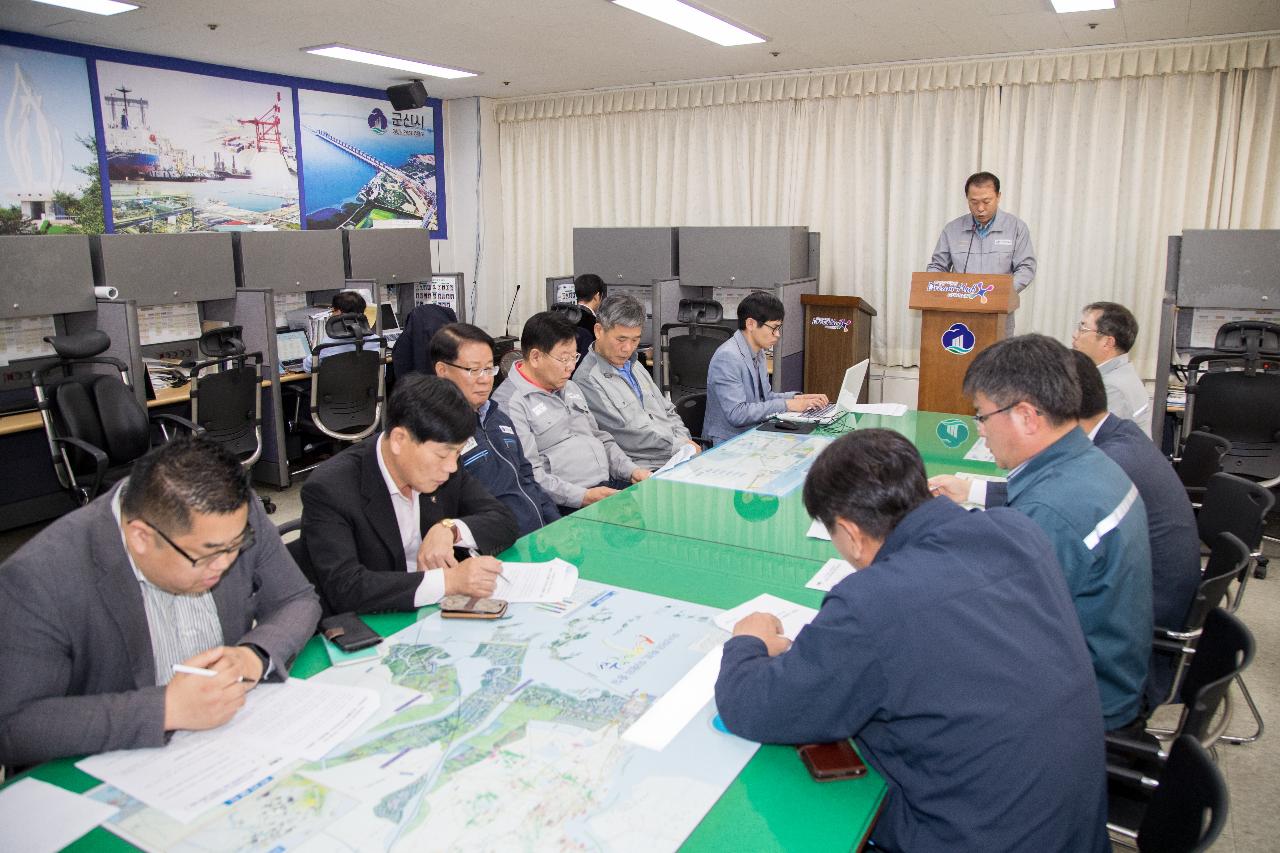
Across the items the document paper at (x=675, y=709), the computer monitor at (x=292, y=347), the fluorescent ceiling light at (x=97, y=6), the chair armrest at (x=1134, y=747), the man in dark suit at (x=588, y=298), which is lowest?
the chair armrest at (x=1134, y=747)

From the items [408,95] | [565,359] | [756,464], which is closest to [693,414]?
[756,464]

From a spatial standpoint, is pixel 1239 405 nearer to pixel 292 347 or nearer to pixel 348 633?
pixel 348 633

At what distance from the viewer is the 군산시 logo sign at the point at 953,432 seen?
375 cm

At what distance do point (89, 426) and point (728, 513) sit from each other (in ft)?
11.0

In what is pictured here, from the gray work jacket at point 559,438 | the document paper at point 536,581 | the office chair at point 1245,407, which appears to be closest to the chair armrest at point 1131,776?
the document paper at point 536,581

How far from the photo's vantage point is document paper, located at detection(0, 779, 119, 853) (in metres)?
1.27

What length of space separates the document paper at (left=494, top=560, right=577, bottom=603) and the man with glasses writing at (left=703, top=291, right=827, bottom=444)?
6.58 feet

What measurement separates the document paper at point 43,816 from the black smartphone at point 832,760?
3.60 ft

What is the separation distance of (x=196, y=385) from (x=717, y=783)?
4458 millimetres

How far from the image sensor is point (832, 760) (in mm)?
1461

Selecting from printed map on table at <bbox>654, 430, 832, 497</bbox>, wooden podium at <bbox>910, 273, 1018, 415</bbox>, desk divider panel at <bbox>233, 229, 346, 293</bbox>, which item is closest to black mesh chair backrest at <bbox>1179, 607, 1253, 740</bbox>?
printed map on table at <bbox>654, 430, 832, 497</bbox>

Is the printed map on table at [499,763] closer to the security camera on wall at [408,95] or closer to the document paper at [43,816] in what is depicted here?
the document paper at [43,816]

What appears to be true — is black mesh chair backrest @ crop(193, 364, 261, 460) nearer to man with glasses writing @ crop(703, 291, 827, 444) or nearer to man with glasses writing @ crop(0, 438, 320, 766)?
man with glasses writing @ crop(703, 291, 827, 444)

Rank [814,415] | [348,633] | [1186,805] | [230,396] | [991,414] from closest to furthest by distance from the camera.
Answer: [1186,805]
[348,633]
[991,414]
[814,415]
[230,396]
